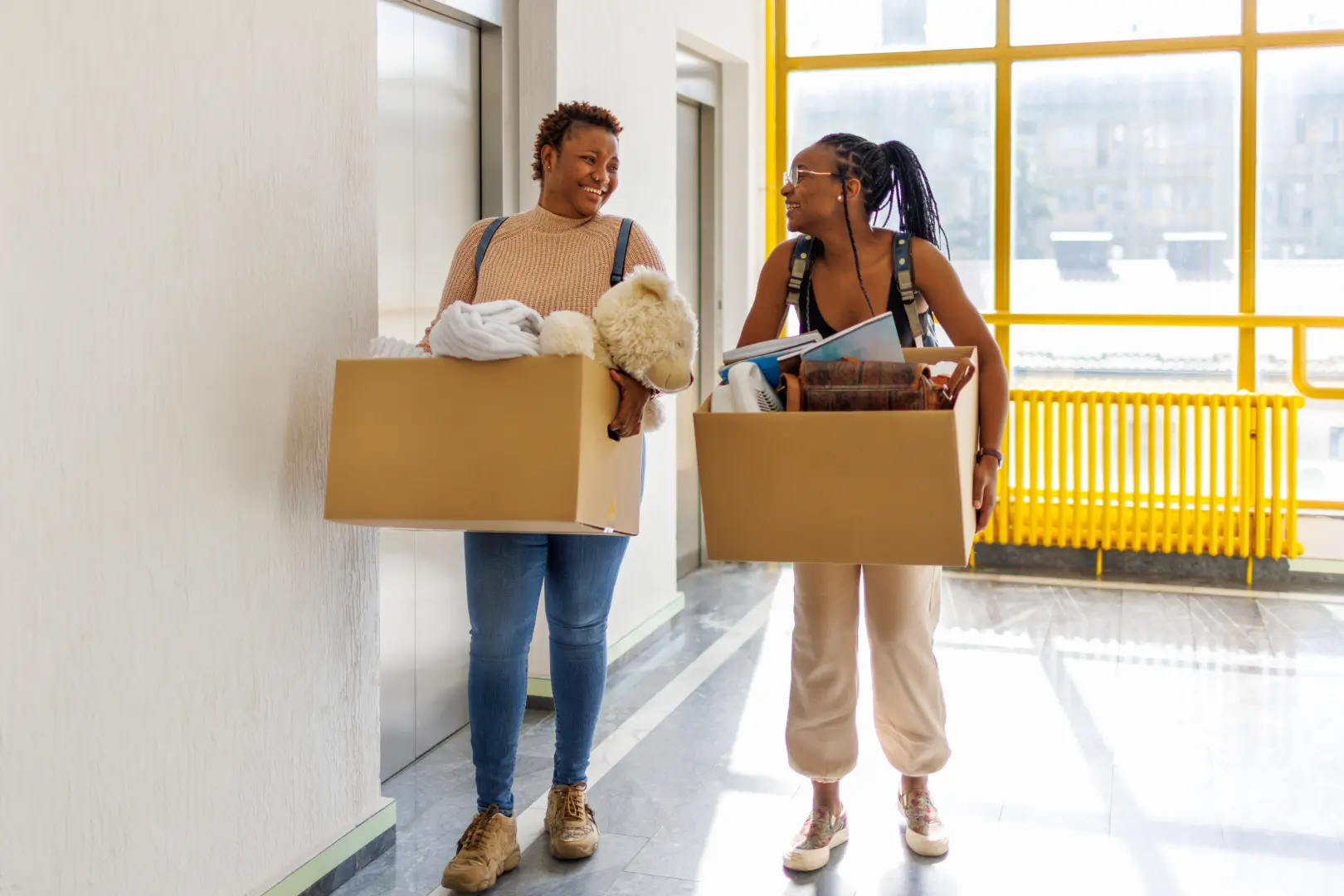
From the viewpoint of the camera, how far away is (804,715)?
230cm

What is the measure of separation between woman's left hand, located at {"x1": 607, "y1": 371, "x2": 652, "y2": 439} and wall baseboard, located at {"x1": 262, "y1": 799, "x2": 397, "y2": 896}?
37.0 inches

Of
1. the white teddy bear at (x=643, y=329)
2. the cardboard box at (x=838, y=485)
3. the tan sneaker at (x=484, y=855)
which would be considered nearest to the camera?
the cardboard box at (x=838, y=485)

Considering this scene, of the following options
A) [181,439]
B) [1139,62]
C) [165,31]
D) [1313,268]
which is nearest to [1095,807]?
[181,439]

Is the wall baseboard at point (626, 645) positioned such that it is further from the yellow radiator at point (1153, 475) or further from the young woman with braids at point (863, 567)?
the yellow radiator at point (1153, 475)

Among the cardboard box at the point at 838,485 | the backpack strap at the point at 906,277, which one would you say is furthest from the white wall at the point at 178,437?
the backpack strap at the point at 906,277

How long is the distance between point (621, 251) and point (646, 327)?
0.82 feet

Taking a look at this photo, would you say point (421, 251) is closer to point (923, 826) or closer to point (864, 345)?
point (864, 345)

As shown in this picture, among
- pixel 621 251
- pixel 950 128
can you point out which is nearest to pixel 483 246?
pixel 621 251

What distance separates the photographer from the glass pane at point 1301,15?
197 inches

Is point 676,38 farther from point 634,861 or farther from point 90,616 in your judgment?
point 90,616

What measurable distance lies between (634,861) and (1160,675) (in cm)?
197

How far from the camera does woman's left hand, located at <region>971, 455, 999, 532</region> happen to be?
208 centimetres

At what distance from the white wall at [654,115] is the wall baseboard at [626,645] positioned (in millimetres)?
23

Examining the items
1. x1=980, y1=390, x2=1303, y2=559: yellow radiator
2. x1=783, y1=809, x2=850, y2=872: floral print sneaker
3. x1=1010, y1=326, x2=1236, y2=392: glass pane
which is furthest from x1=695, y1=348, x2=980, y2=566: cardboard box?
x1=1010, y1=326, x2=1236, y2=392: glass pane
